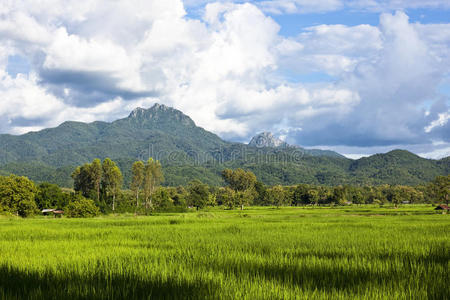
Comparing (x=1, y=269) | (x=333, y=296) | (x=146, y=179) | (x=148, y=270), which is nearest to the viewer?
(x=333, y=296)

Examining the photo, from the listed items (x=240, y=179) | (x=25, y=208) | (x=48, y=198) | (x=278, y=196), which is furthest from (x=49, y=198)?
(x=278, y=196)

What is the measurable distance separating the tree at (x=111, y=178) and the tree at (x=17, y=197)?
26640 mm

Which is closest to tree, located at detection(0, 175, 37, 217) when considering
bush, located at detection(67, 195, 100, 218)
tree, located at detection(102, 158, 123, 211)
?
bush, located at detection(67, 195, 100, 218)

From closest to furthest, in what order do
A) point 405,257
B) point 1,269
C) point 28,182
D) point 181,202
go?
point 1,269
point 405,257
point 28,182
point 181,202

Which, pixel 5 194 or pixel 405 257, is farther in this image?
pixel 5 194

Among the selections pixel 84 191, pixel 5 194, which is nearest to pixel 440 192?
pixel 84 191

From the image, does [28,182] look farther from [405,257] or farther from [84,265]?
[405,257]

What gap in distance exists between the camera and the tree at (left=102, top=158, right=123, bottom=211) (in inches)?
Result: 3312

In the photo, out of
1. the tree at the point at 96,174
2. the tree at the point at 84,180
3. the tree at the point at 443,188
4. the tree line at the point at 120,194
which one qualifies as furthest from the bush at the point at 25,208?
the tree at the point at 443,188

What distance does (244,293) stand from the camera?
5.32 m

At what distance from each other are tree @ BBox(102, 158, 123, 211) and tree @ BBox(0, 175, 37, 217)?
2664cm

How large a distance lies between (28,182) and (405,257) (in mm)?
62849

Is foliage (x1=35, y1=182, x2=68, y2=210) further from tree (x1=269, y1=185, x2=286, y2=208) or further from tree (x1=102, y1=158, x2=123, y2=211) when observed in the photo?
tree (x1=269, y1=185, x2=286, y2=208)

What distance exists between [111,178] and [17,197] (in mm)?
30232
